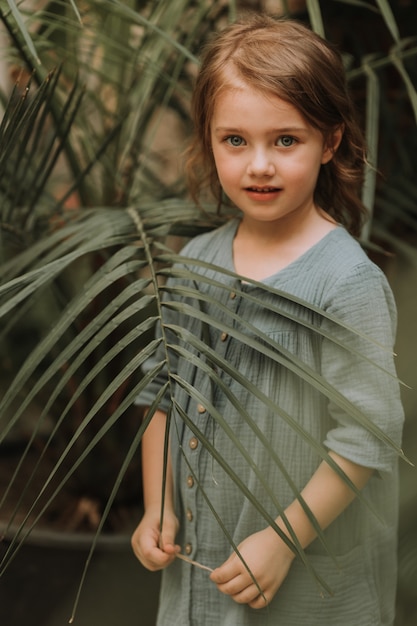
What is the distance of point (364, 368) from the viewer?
702 millimetres

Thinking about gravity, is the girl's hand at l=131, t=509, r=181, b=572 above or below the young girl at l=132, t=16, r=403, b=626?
below

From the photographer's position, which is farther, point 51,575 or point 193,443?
point 51,575

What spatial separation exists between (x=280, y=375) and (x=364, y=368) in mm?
→ 83

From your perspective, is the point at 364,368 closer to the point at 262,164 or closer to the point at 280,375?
the point at 280,375

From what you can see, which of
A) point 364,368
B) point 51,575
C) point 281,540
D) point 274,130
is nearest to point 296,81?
point 274,130

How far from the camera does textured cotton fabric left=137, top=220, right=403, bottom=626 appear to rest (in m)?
0.71

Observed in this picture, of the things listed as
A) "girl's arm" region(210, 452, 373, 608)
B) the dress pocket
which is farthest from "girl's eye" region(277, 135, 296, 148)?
the dress pocket

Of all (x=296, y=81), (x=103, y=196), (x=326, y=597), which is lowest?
(x=326, y=597)

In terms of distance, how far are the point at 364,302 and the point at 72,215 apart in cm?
46

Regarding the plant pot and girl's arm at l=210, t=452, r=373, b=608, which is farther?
the plant pot

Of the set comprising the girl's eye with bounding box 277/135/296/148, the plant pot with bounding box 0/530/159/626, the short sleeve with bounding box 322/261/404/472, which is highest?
the girl's eye with bounding box 277/135/296/148

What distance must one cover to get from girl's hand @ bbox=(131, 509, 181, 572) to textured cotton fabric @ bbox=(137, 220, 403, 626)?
2cm

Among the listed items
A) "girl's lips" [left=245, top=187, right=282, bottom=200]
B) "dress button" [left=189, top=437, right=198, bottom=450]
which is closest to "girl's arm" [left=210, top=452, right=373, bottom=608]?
"dress button" [left=189, top=437, right=198, bottom=450]

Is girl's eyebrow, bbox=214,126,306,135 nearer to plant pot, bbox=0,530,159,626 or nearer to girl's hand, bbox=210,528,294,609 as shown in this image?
girl's hand, bbox=210,528,294,609
